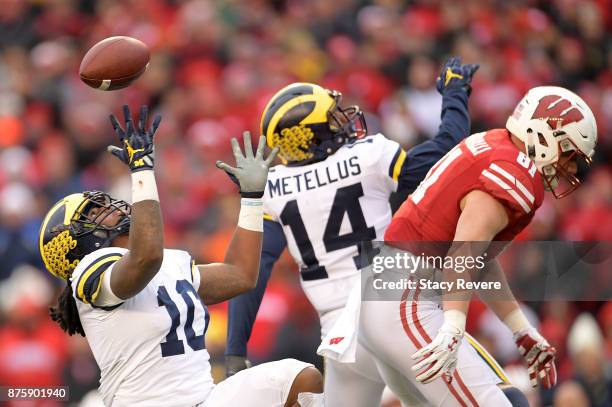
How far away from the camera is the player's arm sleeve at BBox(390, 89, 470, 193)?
17.7 ft

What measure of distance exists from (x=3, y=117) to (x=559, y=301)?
18.3 ft

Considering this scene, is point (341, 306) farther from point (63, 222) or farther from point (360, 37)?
point (360, 37)

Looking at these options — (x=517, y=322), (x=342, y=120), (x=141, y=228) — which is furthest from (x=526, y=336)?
(x=141, y=228)

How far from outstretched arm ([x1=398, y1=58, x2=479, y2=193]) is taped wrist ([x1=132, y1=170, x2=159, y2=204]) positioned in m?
1.54

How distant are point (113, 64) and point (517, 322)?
2.09 metres

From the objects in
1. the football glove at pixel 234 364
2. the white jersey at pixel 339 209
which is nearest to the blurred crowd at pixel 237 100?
the football glove at pixel 234 364

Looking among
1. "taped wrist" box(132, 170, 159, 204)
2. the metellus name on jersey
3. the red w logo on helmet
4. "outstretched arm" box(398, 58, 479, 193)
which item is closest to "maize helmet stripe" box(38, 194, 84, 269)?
"taped wrist" box(132, 170, 159, 204)

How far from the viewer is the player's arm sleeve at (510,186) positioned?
14.2 ft

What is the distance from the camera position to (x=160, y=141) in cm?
1016

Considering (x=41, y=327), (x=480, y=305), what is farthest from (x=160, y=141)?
(x=480, y=305)

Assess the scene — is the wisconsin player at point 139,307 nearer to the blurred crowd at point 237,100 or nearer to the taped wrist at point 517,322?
the taped wrist at point 517,322

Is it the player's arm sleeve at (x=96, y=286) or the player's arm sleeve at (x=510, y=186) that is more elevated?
the player's arm sleeve at (x=510, y=186)

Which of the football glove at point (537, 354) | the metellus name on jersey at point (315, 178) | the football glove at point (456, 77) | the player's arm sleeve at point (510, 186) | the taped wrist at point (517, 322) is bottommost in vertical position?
the football glove at point (537, 354)

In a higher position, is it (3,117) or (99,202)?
(3,117)
